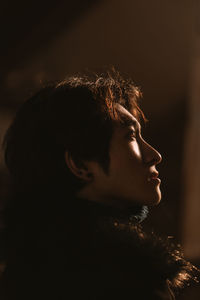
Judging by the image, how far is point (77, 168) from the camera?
4.00ft

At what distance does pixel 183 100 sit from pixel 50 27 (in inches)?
71.3

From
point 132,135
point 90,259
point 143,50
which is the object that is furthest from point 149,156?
point 143,50

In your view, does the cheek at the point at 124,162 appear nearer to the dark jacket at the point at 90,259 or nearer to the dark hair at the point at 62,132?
the dark hair at the point at 62,132

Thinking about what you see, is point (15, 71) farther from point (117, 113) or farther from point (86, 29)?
point (117, 113)

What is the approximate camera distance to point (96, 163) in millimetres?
1229

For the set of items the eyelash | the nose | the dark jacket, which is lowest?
the dark jacket

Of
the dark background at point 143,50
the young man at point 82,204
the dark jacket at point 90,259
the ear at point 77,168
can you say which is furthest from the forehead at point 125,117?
the dark background at point 143,50

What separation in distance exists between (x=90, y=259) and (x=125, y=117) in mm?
542

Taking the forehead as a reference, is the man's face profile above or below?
below

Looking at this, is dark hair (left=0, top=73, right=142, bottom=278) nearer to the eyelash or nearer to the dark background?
the eyelash

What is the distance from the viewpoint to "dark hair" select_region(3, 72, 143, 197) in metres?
1.21

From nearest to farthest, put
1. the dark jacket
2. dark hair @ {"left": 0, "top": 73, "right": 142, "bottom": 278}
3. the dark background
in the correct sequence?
the dark jacket < dark hair @ {"left": 0, "top": 73, "right": 142, "bottom": 278} < the dark background

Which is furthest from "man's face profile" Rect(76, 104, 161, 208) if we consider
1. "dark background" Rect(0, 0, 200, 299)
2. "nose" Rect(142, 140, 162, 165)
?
"dark background" Rect(0, 0, 200, 299)

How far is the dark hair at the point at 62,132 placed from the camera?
1.21 meters
